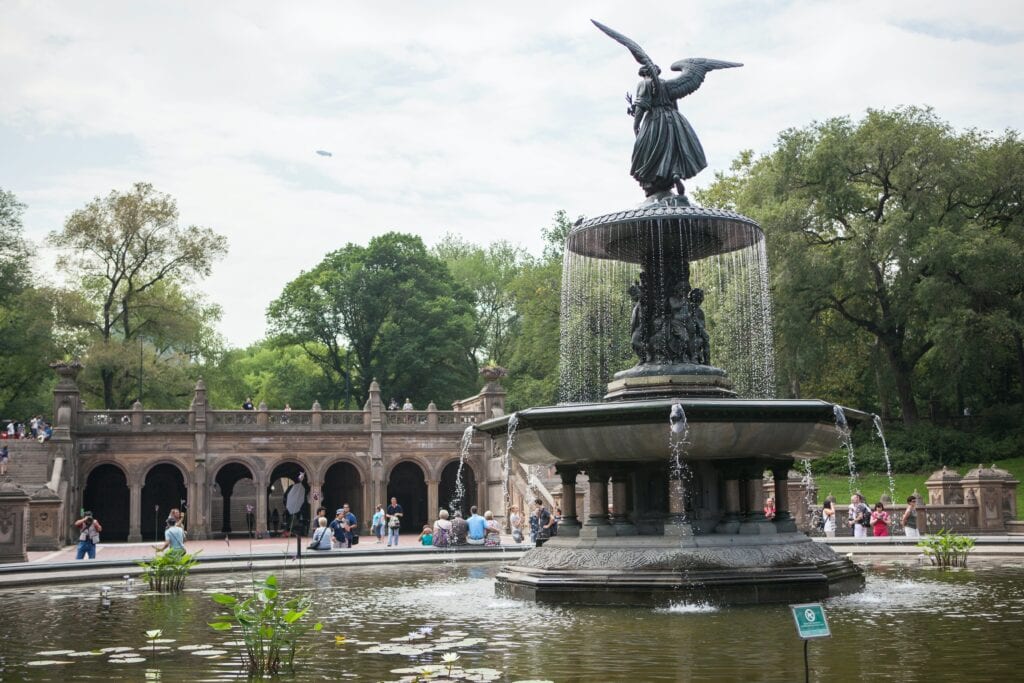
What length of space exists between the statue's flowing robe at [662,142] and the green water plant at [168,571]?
8.92 m

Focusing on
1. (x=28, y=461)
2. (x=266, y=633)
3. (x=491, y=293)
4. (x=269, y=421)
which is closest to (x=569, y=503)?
(x=266, y=633)

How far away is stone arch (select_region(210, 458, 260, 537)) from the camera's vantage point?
49078mm

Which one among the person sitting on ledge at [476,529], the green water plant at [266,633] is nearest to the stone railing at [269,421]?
the person sitting on ledge at [476,529]

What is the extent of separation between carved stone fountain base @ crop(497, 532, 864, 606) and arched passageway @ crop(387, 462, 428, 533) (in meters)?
37.5

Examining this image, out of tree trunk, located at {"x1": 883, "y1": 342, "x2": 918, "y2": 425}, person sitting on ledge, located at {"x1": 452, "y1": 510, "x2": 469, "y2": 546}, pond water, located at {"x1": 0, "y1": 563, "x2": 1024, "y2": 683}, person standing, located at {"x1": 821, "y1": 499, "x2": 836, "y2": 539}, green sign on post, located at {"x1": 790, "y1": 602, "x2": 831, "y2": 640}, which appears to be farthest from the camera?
tree trunk, located at {"x1": 883, "y1": 342, "x2": 918, "y2": 425}

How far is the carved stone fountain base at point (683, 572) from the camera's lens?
13.0 m

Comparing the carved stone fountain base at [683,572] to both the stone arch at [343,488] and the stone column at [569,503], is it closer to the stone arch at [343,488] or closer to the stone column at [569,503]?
the stone column at [569,503]

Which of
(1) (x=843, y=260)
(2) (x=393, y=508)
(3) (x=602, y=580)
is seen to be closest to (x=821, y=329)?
(1) (x=843, y=260)

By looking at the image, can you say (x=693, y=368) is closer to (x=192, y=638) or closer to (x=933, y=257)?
(x=192, y=638)

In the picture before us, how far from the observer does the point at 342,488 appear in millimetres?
51156

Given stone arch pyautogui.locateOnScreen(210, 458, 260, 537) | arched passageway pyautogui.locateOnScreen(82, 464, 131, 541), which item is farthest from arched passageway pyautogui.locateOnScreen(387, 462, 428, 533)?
arched passageway pyautogui.locateOnScreen(82, 464, 131, 541)

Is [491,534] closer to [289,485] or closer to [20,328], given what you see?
[289,485]

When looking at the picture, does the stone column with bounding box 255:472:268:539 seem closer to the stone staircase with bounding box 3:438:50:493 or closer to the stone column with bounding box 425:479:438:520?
the stone column with bounding box 425:479:438:520

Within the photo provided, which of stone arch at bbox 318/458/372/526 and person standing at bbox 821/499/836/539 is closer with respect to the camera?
person standing at bbox 821/499/836/539
